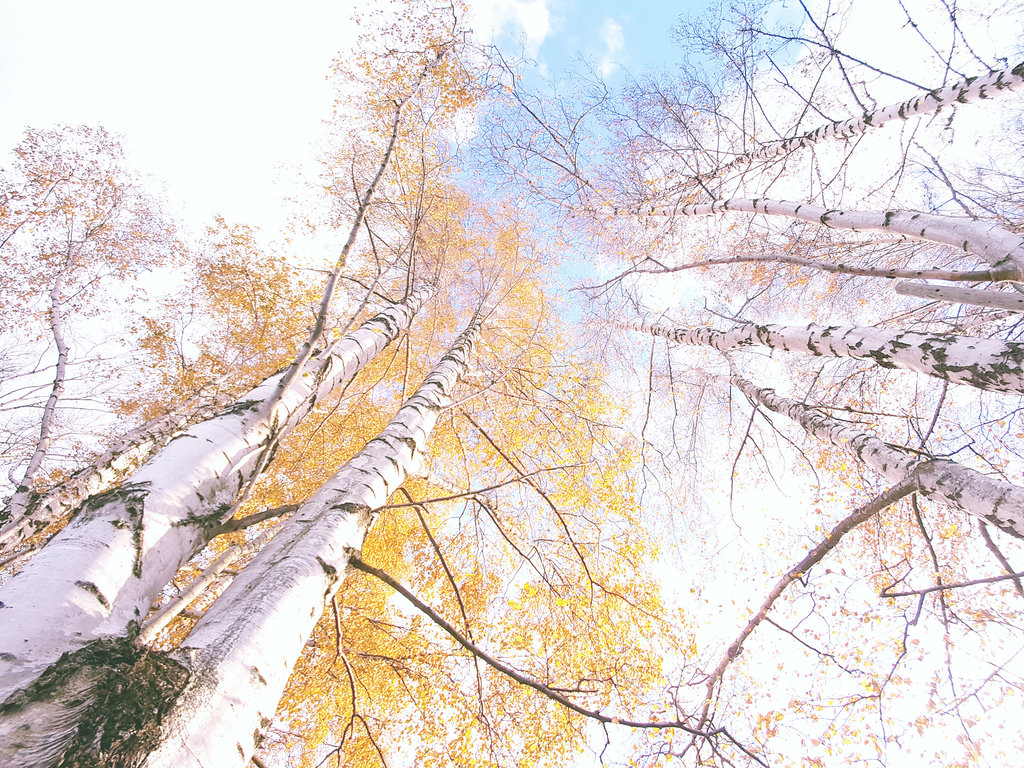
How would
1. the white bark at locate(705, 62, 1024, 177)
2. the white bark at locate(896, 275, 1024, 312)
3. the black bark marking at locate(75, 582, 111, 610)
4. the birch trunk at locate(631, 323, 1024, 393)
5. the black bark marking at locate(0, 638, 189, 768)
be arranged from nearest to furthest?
the black bark marking at locate(0, 638, 189, 768)
the black bark marking at locate(75, 582, 111, 610)
the birch trunk at locate(631, 323, 1024, 393)
the white bark at locate(896, 275, 1024, 312)
the white bark at locate(705, 62, 1024, 177)

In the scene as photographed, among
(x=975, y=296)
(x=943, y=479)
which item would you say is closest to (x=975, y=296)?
(x=975, y=296)

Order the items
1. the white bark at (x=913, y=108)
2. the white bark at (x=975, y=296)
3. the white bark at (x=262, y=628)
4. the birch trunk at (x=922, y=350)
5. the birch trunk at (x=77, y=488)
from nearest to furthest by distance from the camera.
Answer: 1. the white bark at (x=262, y=628)
2. the birch trunk at (x=922, y=350)
3. the white bark at (x=975, y=296)
4. the white bark at (x=913, y=108)
5. the birch trunk at (x=77, y=488)

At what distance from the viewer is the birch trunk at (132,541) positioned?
0.97 metres

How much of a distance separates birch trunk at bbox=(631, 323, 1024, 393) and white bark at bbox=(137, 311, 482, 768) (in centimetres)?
332

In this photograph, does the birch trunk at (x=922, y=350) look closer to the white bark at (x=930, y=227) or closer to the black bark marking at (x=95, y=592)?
the white bark at (x=930, y=227)

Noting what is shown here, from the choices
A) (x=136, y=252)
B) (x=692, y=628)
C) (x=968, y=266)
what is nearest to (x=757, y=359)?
(x=968, y=266)

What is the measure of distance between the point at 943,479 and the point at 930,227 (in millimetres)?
1804

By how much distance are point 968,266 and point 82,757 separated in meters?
7.95

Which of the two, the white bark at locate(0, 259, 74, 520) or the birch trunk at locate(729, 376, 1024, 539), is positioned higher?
the birch trunk at locate(729, 376, 1024, 539)

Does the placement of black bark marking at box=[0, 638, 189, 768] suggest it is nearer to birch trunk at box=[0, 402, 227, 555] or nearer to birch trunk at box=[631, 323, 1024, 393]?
birch trunk at box=[0, 402, 227, 555]

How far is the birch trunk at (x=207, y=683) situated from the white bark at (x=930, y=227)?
157 inches

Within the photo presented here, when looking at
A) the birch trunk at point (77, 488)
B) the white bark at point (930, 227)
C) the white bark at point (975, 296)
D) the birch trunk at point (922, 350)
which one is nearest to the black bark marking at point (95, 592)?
the birch trunk at point (77, 488)

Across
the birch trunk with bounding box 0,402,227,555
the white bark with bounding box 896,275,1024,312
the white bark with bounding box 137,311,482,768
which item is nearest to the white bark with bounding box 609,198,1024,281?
the white bark with bounding box 896,275,1024,312

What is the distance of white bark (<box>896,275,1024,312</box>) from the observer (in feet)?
7.54
